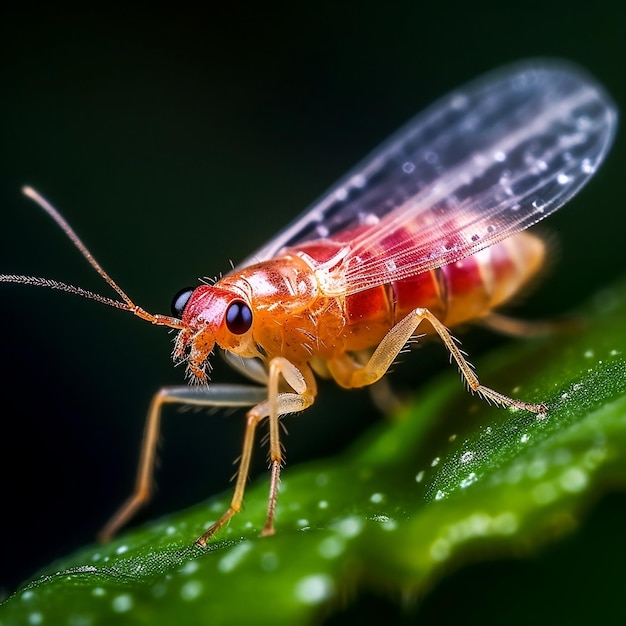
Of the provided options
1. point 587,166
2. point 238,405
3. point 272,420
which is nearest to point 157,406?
point 238,405

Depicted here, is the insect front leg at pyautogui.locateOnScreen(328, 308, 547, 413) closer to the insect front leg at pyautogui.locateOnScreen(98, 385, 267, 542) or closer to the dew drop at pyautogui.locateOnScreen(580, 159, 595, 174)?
the insect front leg at pyautogui.locateOnScreen(98, 385, 267, 542)

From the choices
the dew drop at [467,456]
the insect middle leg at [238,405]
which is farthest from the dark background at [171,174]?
the dew drop at [467,456]

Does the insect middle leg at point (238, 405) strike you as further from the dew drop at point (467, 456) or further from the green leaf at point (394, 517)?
the dew drop at point (467, 456)

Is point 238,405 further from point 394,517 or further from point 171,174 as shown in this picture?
point 171,174

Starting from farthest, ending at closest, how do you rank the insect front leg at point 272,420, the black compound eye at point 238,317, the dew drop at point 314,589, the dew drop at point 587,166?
the dew drop at point 587,166 < the black compound eye at point 238,317 < the insect front leg at point 272,420 < the dew drop at point 314,589

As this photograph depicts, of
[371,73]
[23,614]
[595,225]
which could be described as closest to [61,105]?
[371,73]

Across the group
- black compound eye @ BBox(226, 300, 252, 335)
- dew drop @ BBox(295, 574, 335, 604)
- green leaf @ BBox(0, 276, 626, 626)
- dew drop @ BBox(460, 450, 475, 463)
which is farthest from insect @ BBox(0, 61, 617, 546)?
dew drop @ BBox(295, 574, 335, 604)
